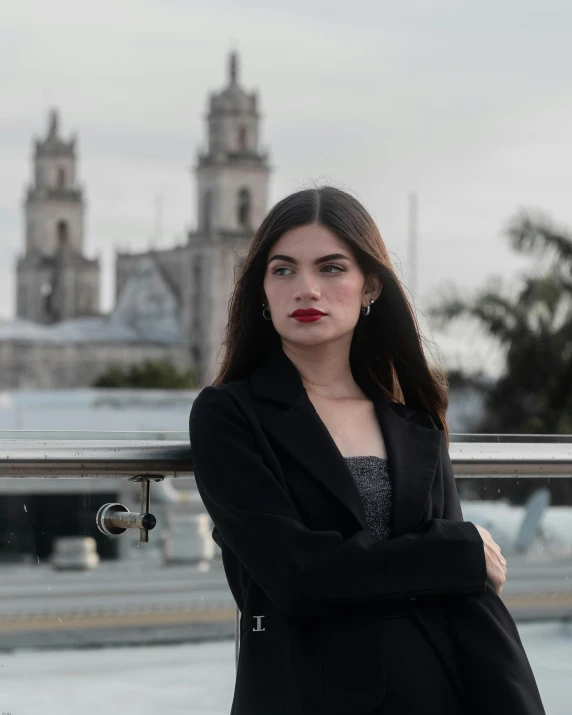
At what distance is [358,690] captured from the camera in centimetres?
195

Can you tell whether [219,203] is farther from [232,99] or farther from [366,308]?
[366,308]

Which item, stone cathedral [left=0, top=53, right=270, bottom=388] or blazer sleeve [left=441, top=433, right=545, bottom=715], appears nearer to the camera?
blazer sleeve [left=441, top=433, right=545, bottom=715]

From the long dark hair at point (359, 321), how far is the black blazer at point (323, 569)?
203mm

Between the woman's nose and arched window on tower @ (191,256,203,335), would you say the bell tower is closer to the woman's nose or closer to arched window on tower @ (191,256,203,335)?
arched window on tower @ (191,256,203,335)

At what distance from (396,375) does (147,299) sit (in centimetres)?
8775

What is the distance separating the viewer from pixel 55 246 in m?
98.9

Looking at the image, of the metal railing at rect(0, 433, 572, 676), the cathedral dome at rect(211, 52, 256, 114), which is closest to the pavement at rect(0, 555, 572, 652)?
the metal railing at rect(0, 433, 572, 676)

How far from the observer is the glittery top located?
A: 211cm

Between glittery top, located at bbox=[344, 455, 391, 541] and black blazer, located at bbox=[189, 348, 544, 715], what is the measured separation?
0.02m

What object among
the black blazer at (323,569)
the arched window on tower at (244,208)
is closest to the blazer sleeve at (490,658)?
the black blazer at (323,569)

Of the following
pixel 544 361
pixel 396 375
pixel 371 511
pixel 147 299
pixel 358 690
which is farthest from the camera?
pixel 147 299

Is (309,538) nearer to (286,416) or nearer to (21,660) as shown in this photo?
(286,416)

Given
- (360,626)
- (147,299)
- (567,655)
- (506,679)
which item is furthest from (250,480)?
(147,299)

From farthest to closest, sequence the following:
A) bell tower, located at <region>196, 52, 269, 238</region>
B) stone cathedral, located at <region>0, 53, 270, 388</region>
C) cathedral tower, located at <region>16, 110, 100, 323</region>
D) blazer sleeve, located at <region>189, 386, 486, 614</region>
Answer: cathedral tower, located at <region>16, 110, 100, 323</region> < bell tower, located at <region>196, 52, 269, 238</region> < stone cathedral, located at <region>0, 53, 270, 388</region> < blazer sleeve, located at <region>189, 386, 486, 614</region>
